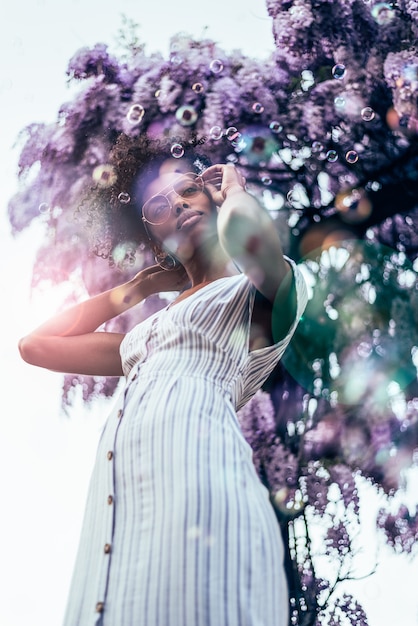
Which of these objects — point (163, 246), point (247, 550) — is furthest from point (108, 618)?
point (163, 246)

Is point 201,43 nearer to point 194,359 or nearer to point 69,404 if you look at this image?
point 69,404

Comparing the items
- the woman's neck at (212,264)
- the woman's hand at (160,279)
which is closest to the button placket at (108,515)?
the woman's neck at (212,264)

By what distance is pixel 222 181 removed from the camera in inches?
76.5

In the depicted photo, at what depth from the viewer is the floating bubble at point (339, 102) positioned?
4848mm

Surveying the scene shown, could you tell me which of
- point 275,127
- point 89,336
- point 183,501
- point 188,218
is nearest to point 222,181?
point 188,218

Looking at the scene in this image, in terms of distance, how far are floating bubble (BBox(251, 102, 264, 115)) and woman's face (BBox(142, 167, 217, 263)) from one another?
2880mm

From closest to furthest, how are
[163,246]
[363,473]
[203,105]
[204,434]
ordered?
[204,434] < [163,246] < [203,105] < [363,473]

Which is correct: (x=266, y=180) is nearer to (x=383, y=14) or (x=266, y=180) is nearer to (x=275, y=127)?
(x=275, y=127)

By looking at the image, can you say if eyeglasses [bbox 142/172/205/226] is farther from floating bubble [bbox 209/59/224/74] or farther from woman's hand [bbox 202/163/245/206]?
floating bubble [bbox 209/59/224/74]

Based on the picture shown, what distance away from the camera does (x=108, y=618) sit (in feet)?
4.37

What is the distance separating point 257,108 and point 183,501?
12.8ft

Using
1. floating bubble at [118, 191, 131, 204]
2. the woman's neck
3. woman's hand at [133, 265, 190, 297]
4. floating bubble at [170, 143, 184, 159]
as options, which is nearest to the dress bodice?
the woman's neck

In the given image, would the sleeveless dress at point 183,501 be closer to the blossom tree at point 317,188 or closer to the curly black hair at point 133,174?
the curly black hair at point 133,174

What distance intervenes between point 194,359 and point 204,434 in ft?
0.83
